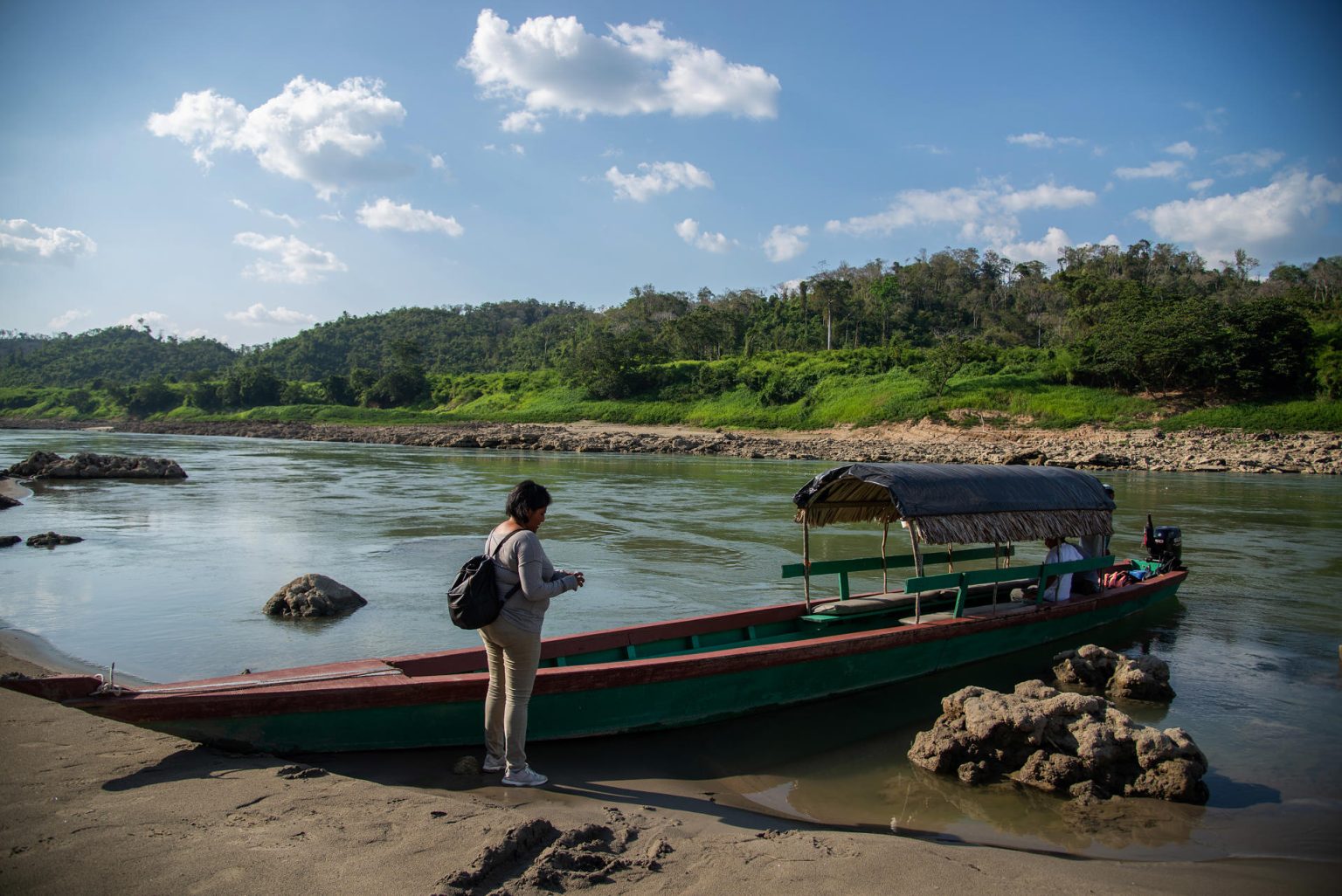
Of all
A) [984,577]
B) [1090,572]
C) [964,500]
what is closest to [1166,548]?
[1090,572]

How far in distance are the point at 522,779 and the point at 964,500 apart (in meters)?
4.50

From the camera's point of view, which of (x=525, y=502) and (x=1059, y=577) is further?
(x=1059, y=577)

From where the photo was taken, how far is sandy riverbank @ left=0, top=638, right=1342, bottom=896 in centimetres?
344

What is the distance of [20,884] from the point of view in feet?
10.7

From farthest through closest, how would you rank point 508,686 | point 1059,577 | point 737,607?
point 737,607, point 1059,577, point 508,686

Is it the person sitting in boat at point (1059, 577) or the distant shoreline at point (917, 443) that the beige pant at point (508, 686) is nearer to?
the person sitting in boat at point (1059, 577)

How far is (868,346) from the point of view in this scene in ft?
212

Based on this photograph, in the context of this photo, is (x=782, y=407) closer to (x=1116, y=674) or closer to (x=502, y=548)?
(x=1116, y=674)

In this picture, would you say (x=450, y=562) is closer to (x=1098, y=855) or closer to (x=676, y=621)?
(x=676, y=621)

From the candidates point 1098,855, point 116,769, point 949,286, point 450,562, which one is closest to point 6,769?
point 116,769

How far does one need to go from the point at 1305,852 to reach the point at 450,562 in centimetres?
1090

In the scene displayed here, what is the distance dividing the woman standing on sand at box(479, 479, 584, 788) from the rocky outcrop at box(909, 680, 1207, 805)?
275 centimetres

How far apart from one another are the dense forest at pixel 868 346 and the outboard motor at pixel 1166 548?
34.5 metres

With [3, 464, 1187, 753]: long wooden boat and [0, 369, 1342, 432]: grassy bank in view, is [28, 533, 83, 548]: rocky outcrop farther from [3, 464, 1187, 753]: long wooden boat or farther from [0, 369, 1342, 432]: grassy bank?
[0, 369, 1342, 432]: grassy bank
